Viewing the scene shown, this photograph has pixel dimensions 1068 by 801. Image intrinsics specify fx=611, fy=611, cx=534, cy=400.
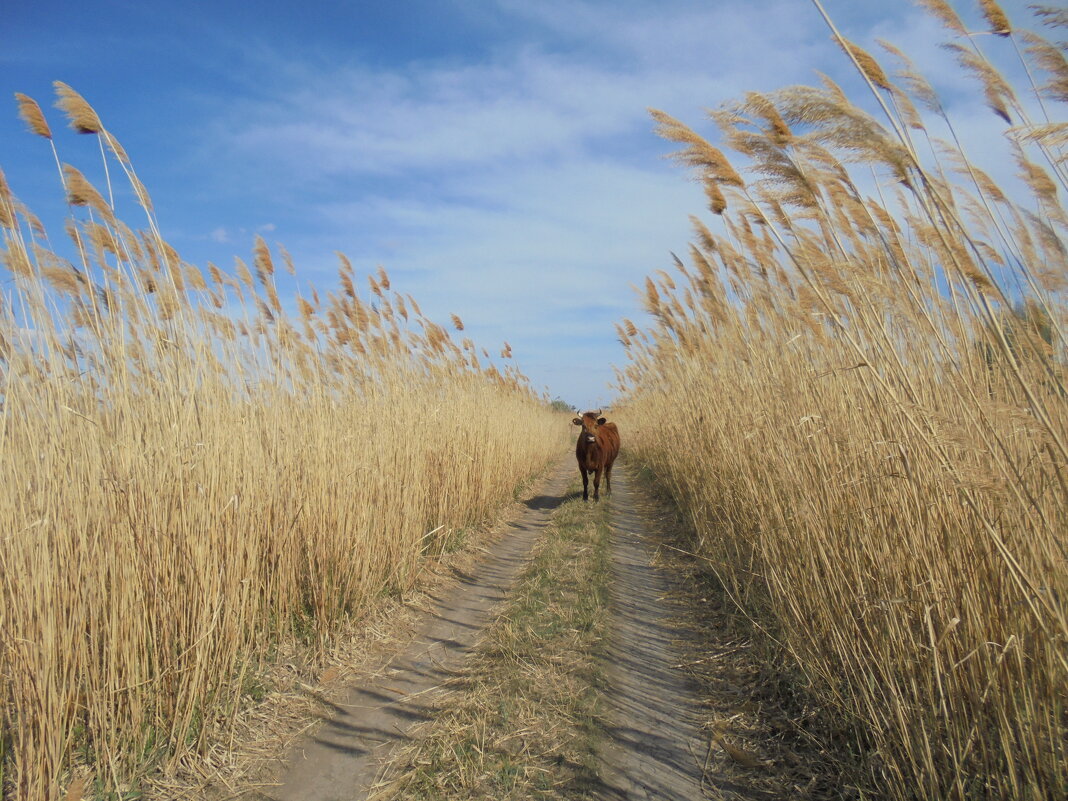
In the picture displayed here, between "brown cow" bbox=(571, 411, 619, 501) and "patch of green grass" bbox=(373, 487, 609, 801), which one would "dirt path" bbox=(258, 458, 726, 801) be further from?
"brown cow" bbox=(571, 411, 619, 501)

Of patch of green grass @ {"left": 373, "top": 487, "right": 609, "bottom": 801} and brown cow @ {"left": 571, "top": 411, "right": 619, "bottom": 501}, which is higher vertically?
brown cow @ {"left": 571, "top": 411, "right": 619, "bottom": 501}

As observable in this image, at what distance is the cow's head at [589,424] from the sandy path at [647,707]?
4246 mm

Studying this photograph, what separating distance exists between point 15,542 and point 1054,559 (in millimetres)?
3272

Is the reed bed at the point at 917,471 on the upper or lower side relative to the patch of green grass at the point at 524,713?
upper

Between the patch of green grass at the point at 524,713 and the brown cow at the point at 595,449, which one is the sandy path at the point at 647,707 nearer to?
the patch of green grass at the point at 524,713

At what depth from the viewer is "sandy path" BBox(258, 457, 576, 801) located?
263cm

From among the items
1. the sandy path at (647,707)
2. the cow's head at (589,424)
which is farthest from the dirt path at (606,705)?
the cow's head at (589,424)

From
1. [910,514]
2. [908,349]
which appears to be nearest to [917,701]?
[910,514]

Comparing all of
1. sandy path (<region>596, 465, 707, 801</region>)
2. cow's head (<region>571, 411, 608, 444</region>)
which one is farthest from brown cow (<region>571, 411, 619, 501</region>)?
sandy path (<region>596, 465, 707, 801</region>)

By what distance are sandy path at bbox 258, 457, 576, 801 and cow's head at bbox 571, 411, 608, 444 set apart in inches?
151

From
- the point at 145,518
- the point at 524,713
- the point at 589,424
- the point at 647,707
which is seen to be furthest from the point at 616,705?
the point at 589,424

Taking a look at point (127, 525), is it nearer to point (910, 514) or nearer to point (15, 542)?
point (15, 542)

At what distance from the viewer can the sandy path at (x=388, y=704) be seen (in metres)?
2.63

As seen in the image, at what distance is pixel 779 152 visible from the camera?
2.38 m
